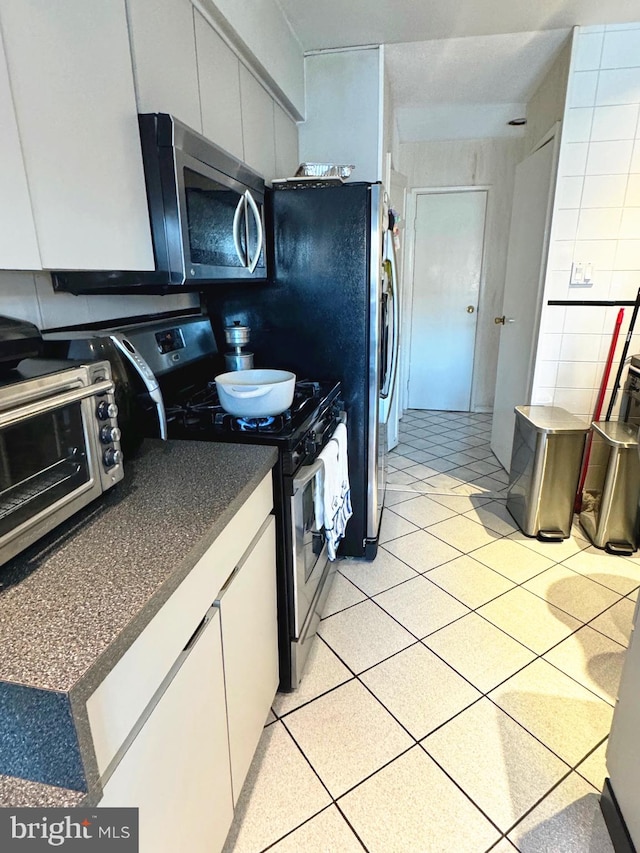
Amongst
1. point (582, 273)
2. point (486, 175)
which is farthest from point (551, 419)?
point (486, 175)

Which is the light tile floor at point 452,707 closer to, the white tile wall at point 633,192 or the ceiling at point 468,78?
the white tile wall at point 633,192

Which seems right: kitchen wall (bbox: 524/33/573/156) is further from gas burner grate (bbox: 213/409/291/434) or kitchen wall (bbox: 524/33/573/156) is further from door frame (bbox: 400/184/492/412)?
gas burner grate (bbox: 213/409/291/434)

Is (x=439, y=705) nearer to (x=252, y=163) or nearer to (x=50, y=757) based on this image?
(x=50, y=757)

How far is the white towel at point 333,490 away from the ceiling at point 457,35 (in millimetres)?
1889

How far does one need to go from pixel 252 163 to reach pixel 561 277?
5.96ft

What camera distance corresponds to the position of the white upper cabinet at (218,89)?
4.94 feet

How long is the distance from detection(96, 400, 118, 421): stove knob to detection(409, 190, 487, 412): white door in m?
4.23

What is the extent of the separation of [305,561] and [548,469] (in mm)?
Answer: 1544

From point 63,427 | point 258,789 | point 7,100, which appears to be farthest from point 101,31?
point 258,789

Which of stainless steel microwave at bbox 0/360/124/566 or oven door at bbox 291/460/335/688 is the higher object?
stainless steel microwave at bbox 0/360/124/566

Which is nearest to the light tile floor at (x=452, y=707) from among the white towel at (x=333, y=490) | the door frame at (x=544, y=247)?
the white towel at (x=333, y=490)

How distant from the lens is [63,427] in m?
0.89

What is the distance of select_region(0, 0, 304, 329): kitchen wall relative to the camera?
121cm

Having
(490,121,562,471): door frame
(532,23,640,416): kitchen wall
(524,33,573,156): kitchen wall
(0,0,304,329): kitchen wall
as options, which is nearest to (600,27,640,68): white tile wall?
(532,23,640,416): kitchen wall
